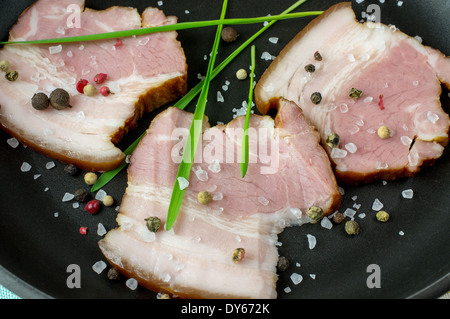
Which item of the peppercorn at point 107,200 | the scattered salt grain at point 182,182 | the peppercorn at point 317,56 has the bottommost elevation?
the peppercorn at point 107,200

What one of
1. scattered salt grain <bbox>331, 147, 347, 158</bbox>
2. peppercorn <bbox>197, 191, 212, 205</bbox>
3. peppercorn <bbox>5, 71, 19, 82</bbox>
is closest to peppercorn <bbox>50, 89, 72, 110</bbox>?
peppercorn <bbox>5, 71, 19, 82</bbox>

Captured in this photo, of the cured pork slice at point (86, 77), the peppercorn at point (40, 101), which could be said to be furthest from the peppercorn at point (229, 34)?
the peppercorn at point (40, 101)

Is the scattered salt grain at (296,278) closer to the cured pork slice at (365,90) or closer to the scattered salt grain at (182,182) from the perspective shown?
the cured pork slice at (365,90)

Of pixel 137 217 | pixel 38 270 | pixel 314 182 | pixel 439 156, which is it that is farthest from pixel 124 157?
pixel 439 156

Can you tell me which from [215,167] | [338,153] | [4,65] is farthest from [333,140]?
[4,65]

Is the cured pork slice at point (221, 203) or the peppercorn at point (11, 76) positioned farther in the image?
the peppercorn at point (11, 76)

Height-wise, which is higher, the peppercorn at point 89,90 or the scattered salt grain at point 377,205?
the peppercorn at point 89,90
